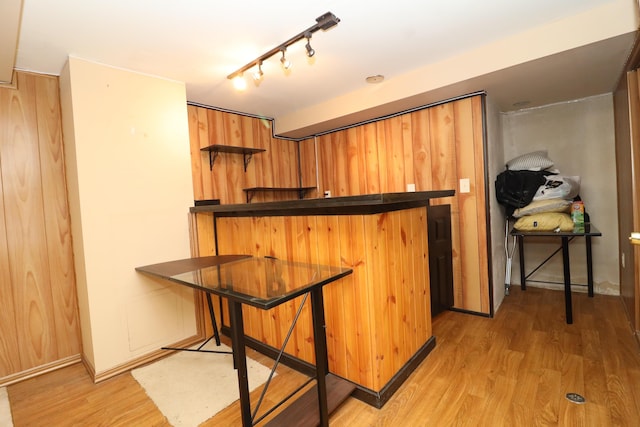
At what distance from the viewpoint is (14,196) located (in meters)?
2.16

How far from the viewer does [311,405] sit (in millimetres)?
1621

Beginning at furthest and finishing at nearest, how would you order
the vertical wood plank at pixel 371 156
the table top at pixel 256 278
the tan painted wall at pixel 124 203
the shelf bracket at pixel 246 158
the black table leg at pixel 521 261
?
the shelf bracket at pixel 246 158
the vertical wood plank at pixel 371 156
the black table leg at pixel 521 261
the tan painted wall at pixel 124 203
the table top at pixel 256 278

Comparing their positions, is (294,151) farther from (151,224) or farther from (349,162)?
(151,224)

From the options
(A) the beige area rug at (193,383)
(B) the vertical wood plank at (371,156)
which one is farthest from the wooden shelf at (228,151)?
(A) the beige area rug at (193,383)

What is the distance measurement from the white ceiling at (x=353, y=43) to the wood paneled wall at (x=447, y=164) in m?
0.27

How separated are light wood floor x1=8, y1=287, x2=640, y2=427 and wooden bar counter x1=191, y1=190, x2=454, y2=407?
5.9 inches

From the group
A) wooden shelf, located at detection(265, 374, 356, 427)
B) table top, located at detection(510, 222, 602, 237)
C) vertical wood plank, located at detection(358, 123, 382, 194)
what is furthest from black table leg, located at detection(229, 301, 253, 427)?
table top, located at detection(510, 222, 602, 237)

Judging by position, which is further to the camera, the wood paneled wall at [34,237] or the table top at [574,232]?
the table top at [574,232]

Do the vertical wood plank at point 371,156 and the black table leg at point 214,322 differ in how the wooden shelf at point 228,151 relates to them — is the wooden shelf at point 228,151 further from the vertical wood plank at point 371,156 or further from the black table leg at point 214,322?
the black table leg at point 214,322

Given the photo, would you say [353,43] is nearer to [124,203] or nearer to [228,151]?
[228,151]

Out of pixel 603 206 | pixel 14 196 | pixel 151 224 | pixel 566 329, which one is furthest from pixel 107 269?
pixel 603 206

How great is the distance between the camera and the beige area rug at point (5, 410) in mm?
1719

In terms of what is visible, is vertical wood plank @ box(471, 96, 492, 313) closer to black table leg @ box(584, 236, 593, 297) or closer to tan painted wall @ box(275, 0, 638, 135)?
tan painted wall @ box(275, 0, 638, 135)

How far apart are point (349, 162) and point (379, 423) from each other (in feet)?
9.22
